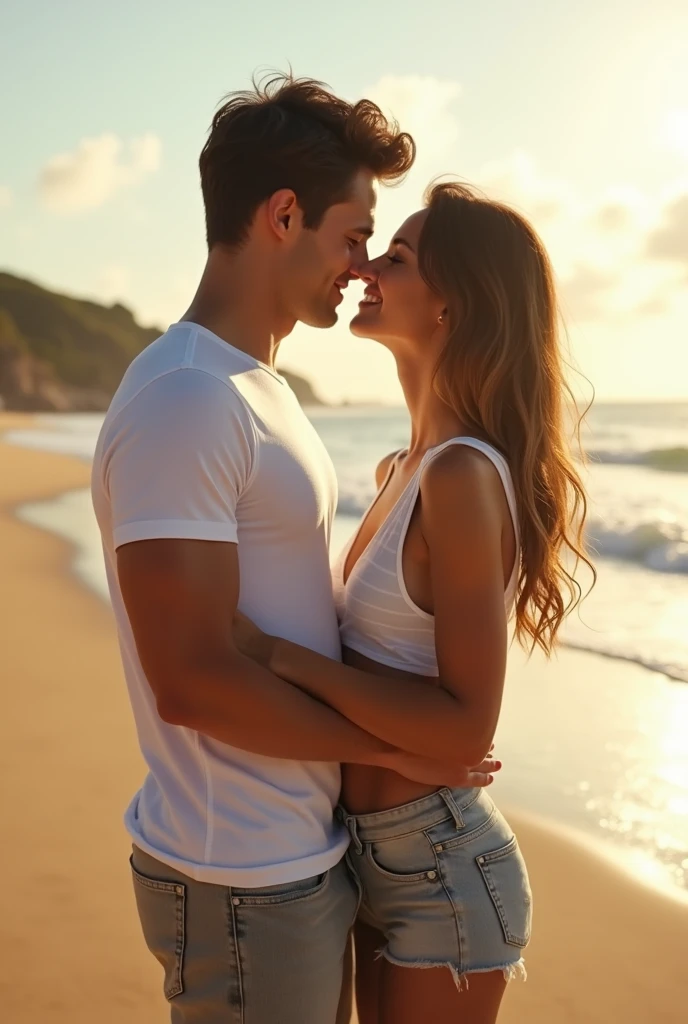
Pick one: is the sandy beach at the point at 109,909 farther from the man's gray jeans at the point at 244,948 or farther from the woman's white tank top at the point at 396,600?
the woman's white tank top at the point at 396,600

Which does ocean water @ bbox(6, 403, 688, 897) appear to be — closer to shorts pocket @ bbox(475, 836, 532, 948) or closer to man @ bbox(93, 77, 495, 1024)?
shorts pocket @ bbox(475, 836, 532, 948)

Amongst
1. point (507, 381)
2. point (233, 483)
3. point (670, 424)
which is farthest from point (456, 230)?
point (670, 424)

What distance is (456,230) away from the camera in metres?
2.52

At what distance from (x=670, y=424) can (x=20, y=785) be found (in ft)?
124

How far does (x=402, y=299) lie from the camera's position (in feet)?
8.60

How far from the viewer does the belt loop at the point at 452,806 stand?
222cm

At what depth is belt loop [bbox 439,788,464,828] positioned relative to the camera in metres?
2.22

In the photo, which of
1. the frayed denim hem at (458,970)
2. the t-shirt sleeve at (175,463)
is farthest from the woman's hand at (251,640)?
the frayed denim hem at (458,970)

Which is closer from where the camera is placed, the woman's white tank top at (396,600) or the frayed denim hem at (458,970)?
the frayed denim hem at (458,970)

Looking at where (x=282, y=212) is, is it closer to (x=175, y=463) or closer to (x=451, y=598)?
(x=175, y=463)

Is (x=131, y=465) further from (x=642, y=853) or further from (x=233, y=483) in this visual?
(x=642, y=853)

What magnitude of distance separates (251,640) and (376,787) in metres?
0.53

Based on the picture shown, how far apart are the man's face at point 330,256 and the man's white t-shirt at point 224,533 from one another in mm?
363

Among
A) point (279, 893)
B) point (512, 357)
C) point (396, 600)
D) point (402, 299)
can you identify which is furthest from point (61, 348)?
point (279, 893)
